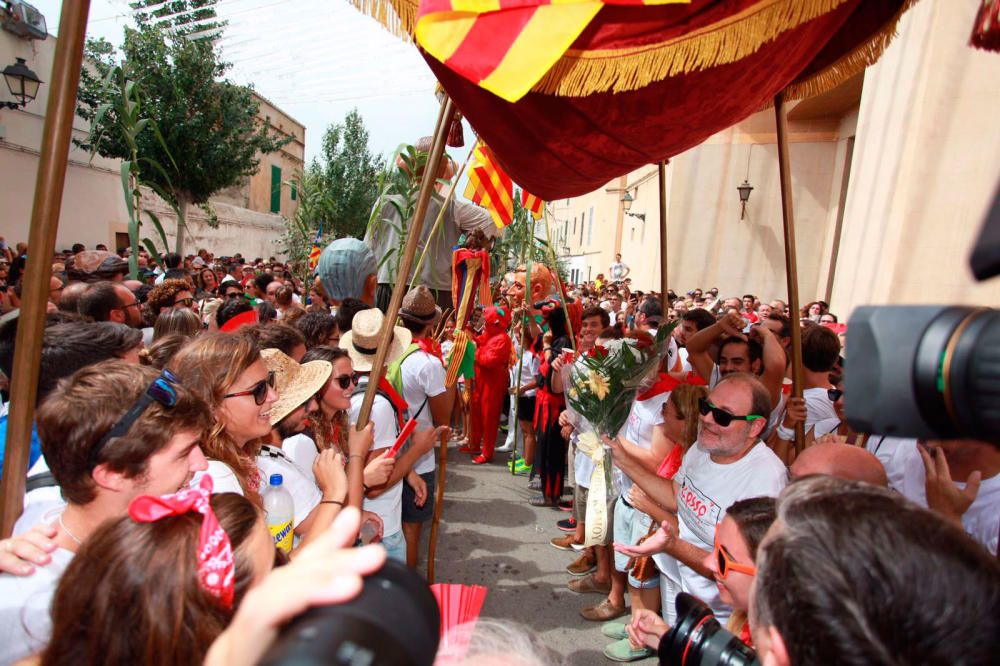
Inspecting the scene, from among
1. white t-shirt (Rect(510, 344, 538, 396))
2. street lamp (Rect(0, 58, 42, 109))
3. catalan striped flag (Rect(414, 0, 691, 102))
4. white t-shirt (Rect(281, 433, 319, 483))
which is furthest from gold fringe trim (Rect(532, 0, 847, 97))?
street lamp (Rect(0, 58, 42, 109))

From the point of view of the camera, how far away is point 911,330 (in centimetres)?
77

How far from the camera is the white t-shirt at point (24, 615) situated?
1244 millimetres

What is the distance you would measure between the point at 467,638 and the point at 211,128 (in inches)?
633

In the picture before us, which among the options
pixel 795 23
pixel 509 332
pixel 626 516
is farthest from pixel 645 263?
pixel 795 23

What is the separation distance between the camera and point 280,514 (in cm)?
185

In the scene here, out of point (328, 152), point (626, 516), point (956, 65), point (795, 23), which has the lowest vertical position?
point (626, 516)

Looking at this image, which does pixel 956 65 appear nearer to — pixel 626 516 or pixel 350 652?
pixel 626 516

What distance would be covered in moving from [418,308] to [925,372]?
328cm

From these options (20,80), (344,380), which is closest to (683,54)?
(344,380)

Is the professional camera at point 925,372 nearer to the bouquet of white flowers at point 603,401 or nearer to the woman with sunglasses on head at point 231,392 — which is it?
the woman with sunglasses on head at point 231,392

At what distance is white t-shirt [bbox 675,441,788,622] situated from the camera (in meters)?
2.24

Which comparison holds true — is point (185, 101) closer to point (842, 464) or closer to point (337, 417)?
point (337, 417)

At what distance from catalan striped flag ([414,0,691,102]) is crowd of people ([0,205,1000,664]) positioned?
110 cm

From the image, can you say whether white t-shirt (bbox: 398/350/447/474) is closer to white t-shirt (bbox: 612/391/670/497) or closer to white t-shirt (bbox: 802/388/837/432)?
white t-shirt (bbox: 612/391/670/497)
